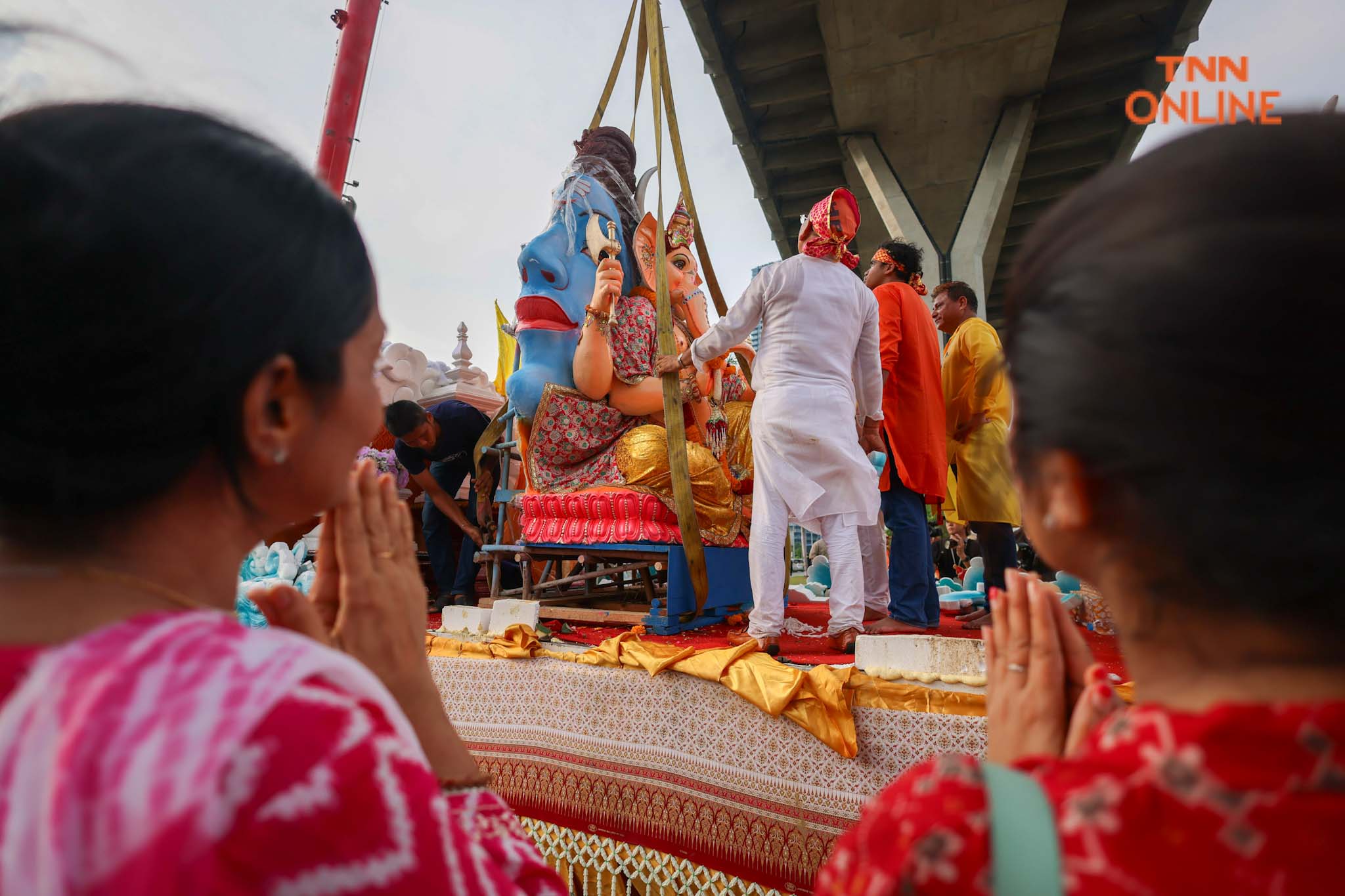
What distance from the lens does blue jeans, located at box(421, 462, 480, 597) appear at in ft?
13.1

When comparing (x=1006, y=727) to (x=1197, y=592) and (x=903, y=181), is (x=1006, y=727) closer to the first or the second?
(x=1197, y=592)

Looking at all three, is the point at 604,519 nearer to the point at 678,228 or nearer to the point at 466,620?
the point at 466,620

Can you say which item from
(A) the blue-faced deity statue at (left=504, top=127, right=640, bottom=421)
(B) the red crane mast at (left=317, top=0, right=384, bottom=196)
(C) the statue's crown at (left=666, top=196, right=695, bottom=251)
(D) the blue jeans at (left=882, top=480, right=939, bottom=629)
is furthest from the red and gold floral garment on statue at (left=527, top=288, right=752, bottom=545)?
(B) the red crane mast at (left=317, top=0, right=384, bottom=196)

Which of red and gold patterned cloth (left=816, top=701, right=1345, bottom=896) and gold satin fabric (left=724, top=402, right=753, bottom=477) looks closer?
red and gold patterned cloth (left=816, top=701, right=1345, bottom=896)

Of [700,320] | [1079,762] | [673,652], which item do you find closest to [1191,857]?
[1079,762]

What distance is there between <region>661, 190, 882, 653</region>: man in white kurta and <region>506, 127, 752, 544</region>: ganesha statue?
47 cm

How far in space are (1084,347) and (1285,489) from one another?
5.5 inches

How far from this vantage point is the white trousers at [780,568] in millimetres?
2225

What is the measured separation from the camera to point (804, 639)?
99.3 inches

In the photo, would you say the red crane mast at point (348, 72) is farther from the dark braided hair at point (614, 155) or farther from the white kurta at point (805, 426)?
the white kurta at point (805, 426)

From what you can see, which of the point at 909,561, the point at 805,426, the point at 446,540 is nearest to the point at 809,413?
the point at 805,426

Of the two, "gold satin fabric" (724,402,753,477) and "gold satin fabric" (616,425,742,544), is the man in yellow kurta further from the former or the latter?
"gold satin fabric" (616,425,742,544)

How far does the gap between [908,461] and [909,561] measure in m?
0.42

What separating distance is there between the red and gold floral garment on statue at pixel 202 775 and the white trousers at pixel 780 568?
1.85 metres
